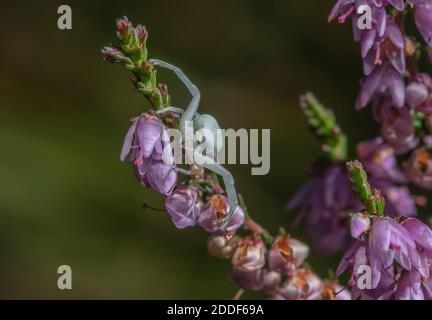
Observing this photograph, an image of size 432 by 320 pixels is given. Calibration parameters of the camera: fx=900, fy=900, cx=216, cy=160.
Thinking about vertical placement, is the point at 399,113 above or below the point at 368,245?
above

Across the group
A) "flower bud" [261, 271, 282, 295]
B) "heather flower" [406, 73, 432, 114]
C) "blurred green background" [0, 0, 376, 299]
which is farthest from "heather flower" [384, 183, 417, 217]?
"blurred green background" [0, 0, 376, 299]

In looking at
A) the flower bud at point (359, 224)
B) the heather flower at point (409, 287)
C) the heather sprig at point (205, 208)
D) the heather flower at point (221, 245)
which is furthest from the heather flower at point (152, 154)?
the heather flower at point (409, 287)

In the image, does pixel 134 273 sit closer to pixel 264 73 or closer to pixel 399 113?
pixel 264 73

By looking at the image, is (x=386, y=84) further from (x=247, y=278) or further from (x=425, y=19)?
(x=247, y=278)

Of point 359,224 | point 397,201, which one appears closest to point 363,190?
point 359,224
